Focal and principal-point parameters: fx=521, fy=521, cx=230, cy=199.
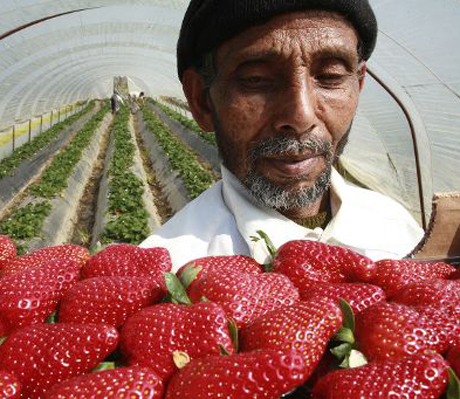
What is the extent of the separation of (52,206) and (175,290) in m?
7.62

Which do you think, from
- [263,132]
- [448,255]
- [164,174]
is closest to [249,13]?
[263,132]

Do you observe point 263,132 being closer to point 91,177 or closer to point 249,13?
point 249,13

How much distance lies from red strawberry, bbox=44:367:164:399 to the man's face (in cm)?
113

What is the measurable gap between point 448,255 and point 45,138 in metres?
17.5

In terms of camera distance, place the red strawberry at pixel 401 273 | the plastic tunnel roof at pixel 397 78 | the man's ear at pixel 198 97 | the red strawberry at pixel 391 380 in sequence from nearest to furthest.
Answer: the red strawberry at pixel 391 380, the red strawberry at pixel 401 273, the man's ear at pixel 198 97, the plastic tunnel roof at pixel 397 78

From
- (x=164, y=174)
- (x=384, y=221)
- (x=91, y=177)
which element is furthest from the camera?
(x=91, y=177)

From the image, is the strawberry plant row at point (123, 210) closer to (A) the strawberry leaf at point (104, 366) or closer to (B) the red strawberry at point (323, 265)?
(B) the red strawberry at point (323, 265)

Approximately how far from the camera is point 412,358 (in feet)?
3.22

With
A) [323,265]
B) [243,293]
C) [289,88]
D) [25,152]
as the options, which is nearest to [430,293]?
[323,265]

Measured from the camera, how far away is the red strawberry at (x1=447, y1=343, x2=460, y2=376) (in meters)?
0.99

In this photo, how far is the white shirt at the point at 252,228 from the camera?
2105mm

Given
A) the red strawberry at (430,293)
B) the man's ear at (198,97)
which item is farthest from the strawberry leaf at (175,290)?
the man's ear at (198,97)

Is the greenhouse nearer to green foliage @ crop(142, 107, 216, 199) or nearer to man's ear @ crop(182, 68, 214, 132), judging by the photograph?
man's ear @ crop(182, 68, 214, 132)

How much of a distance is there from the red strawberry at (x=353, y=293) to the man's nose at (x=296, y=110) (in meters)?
0.75
